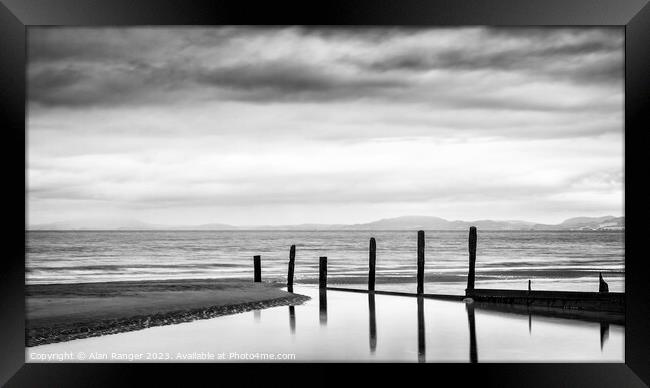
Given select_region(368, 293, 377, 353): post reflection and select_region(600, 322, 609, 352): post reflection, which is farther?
select_region(600, 322, 609, 352): post reflection

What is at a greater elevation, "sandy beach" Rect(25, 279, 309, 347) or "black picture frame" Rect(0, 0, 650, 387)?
"black picture frame" Rect(0, 0, 650, 387)

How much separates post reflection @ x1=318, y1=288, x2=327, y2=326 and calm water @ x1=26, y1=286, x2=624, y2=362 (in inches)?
2.5

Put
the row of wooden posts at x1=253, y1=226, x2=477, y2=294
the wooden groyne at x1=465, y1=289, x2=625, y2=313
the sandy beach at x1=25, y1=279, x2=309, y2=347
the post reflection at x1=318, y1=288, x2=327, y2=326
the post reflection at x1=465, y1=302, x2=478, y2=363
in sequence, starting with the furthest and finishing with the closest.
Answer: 1. the row of wooden posts at x1=253, y1=226, x2=477, y2=294
2. the wooden groyne at x1=465, y1=289, x2=625, y2=313
3. the post reflection at x1=318, y1=288, x2=327, y2=326
4. the sandy beach at x1=25, y1=279, x2=309, y2=347
5. the post reflection at x1=465, y1=302, x2=478, y2=363

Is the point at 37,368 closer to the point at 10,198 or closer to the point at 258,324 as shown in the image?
the point at 10,198

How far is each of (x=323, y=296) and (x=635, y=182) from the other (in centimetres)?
1286

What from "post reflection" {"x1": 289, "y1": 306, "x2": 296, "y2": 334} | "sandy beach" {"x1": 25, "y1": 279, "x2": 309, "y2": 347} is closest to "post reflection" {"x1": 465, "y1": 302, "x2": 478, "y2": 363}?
"post reflection" {"x1": 289, "y1": 306, "x2": 296, "y2": 334}

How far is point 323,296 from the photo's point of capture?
18219mm

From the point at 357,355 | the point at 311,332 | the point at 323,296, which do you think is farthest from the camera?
the point at 323,296

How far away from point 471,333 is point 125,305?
268 inches

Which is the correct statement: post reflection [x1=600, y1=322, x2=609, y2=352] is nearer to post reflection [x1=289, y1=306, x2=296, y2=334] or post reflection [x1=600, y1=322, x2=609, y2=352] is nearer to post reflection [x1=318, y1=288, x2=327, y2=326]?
post reflection [x1=318, y1=288, x2=327, y2=326]

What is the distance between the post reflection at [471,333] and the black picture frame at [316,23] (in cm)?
357

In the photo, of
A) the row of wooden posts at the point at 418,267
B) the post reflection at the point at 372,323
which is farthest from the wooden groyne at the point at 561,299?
the post reflection at the point at 372,323

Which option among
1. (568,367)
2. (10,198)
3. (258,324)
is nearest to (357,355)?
(258,324)

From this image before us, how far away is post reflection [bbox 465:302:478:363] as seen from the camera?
31.9 ft
